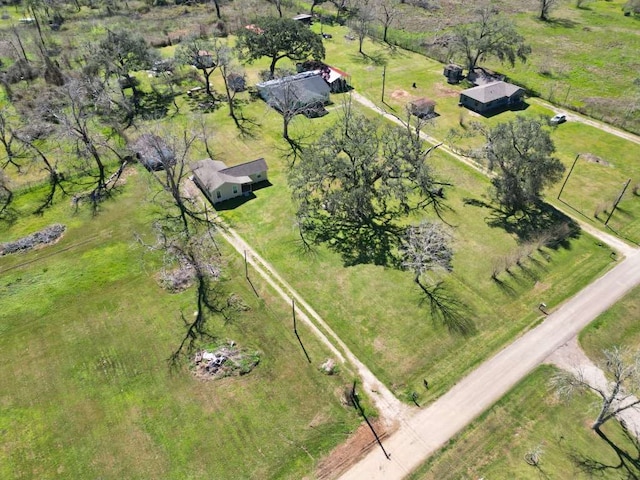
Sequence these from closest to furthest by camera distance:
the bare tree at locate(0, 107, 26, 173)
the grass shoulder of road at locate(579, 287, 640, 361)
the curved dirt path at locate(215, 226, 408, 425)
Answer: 1. the curved dirt path at locate(215, 226, 408, 425)
2. the grass shoulder of road at locate(579, 287, 640, 361)
3. the bare tree at locate(0, 107, 26, 173)

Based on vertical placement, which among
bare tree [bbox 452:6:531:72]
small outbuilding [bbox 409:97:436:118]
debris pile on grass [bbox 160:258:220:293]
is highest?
bare tree [bbox 452:6:531:72]

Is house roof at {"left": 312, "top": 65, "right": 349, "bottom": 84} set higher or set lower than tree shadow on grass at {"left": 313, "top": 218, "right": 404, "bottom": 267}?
higher

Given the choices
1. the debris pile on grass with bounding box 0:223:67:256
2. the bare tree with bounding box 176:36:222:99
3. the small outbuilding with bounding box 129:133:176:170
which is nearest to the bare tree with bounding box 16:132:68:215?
the debris pile on grass with bounding box 0:223:67:256

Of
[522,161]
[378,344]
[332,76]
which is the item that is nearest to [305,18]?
[332,76]

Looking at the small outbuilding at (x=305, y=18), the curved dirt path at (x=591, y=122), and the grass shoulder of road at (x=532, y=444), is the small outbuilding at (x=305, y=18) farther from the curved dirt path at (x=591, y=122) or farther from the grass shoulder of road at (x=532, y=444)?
the grass shoulder of road at (x=532, y=444)

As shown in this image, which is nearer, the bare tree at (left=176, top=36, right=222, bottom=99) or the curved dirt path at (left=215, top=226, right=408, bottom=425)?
the curved dirt path at (left=215, top=226, right=408, bottom=425)

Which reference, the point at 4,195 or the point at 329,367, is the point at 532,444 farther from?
the point at 4,195

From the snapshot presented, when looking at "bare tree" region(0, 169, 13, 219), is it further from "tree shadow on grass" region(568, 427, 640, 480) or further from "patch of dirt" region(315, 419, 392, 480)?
"tree shadow on grass" region(568, 427, 640, 480)

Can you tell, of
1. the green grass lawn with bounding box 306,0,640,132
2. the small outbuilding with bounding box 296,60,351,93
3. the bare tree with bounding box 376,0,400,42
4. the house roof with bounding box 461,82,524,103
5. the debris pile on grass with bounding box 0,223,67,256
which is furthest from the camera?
the bare tree with bounding box 376,0,400,42

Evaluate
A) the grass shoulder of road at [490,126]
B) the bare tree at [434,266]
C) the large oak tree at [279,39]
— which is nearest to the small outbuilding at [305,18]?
the grass shoulder of road at [490,126]
